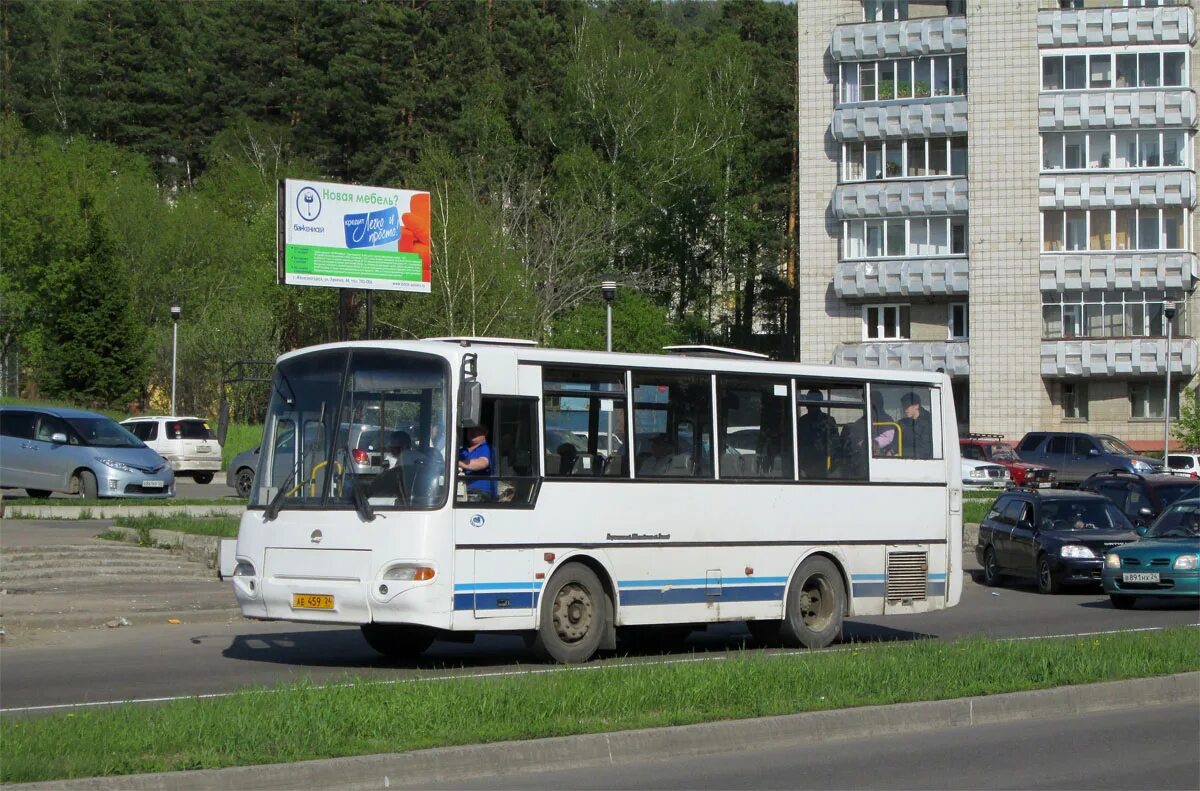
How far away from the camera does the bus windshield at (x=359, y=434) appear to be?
531 inches

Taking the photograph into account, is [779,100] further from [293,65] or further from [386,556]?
[386,556]

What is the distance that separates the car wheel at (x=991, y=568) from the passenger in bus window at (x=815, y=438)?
11.4 metres

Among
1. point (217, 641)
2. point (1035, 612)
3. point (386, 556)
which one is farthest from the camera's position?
point (1035, 612)

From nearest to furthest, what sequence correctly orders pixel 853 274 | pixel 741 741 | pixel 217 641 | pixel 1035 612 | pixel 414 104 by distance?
pixel 741 741, pixel 217 641, pixel 1035 612, pixel 853 274, pixel 414 104

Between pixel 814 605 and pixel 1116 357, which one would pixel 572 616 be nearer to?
pixel 814 605

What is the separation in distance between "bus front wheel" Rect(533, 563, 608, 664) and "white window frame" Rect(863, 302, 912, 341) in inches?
2128

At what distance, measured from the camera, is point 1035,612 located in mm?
22047

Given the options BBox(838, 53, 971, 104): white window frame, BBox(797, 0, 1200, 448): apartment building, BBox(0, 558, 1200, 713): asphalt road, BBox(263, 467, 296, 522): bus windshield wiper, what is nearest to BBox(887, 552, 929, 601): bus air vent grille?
BBox(0, 558, 1200, 713): asphalt road

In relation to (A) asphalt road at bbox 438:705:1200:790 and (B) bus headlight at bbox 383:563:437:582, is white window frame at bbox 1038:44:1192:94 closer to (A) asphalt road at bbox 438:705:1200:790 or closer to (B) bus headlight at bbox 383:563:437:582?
(B) bus headlight at bbox 383:563:437:582

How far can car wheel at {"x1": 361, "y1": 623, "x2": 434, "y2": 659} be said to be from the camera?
14953 millimetres

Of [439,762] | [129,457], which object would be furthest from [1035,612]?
[129,457]

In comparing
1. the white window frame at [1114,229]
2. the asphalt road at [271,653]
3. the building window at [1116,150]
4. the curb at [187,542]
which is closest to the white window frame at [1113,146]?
the building window at [1116,150]

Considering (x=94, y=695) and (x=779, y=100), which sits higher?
(x=779, y=100)

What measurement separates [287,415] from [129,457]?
19.4 meters
